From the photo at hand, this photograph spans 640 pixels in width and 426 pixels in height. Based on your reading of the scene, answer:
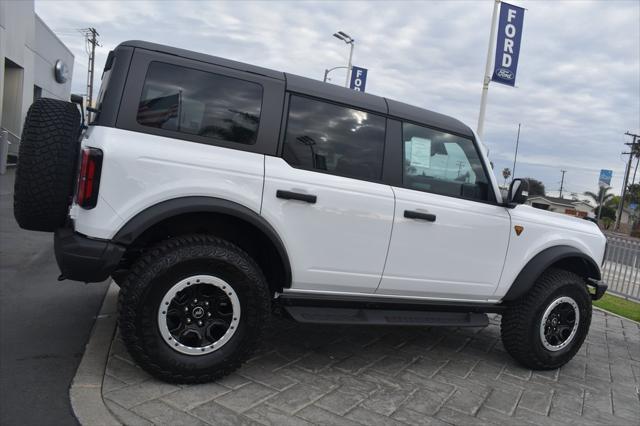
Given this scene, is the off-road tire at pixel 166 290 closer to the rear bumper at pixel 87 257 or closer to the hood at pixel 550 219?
the rear bumper at pixel 87 257

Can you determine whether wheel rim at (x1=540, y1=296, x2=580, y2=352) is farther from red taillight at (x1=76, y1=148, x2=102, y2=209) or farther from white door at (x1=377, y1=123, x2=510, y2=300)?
red taillight at (x1=76, y1=148, x2=102, y2=209)

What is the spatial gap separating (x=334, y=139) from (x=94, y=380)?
224cm

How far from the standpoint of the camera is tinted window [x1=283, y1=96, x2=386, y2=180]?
3553 millimetres

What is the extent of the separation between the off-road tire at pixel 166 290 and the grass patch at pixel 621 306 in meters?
6.62

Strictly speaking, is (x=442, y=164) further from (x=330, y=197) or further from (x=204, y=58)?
(x=204, y=58)

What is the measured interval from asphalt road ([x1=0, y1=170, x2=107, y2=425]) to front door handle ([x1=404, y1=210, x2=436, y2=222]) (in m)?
2.49

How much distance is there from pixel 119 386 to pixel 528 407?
2.81m

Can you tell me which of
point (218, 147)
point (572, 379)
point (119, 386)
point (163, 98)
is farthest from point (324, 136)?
point (572, 379)

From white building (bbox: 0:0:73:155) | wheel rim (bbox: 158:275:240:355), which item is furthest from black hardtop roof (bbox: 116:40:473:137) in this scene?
white building (bbox: 0:0:73:155)

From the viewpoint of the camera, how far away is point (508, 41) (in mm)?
11289

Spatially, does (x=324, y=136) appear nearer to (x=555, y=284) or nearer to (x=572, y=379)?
(x=555, y=284)

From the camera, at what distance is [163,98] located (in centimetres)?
318

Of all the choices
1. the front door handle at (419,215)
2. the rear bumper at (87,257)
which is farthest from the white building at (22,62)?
the front door handle at (419,215)

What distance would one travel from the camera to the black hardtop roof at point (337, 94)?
3.30 meters
